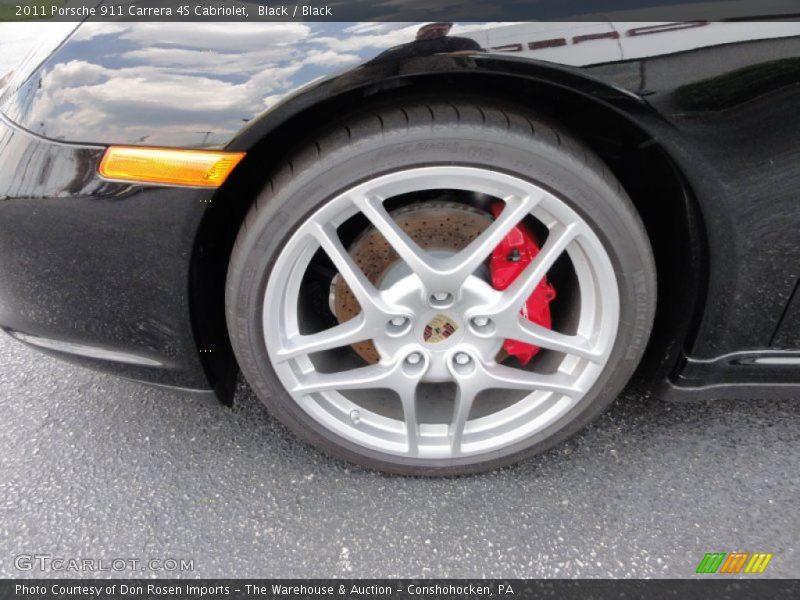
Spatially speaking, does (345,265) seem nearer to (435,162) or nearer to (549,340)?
(435,162)

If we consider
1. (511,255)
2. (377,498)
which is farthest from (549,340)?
(377,498)

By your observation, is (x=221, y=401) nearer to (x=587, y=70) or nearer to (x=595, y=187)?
(x=595, y=187)

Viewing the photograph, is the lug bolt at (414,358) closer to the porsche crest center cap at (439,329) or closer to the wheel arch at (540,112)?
the porsche crest center cap at (439,329)

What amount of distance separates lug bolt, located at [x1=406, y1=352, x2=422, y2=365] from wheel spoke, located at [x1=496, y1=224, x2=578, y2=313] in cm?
24

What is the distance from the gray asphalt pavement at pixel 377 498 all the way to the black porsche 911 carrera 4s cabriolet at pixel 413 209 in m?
0.14

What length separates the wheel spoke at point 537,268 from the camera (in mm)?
1339

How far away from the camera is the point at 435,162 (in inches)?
49.2

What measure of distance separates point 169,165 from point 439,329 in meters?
0.74

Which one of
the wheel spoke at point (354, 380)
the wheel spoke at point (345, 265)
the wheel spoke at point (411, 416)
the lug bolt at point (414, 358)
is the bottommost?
the wheel spoke at point (411, 416)

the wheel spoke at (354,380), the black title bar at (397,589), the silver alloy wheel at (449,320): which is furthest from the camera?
the wheel spoke at (354,380)

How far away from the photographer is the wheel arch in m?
1.18

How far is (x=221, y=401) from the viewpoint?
5.21 feet

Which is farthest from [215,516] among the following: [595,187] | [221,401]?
[595,187]
